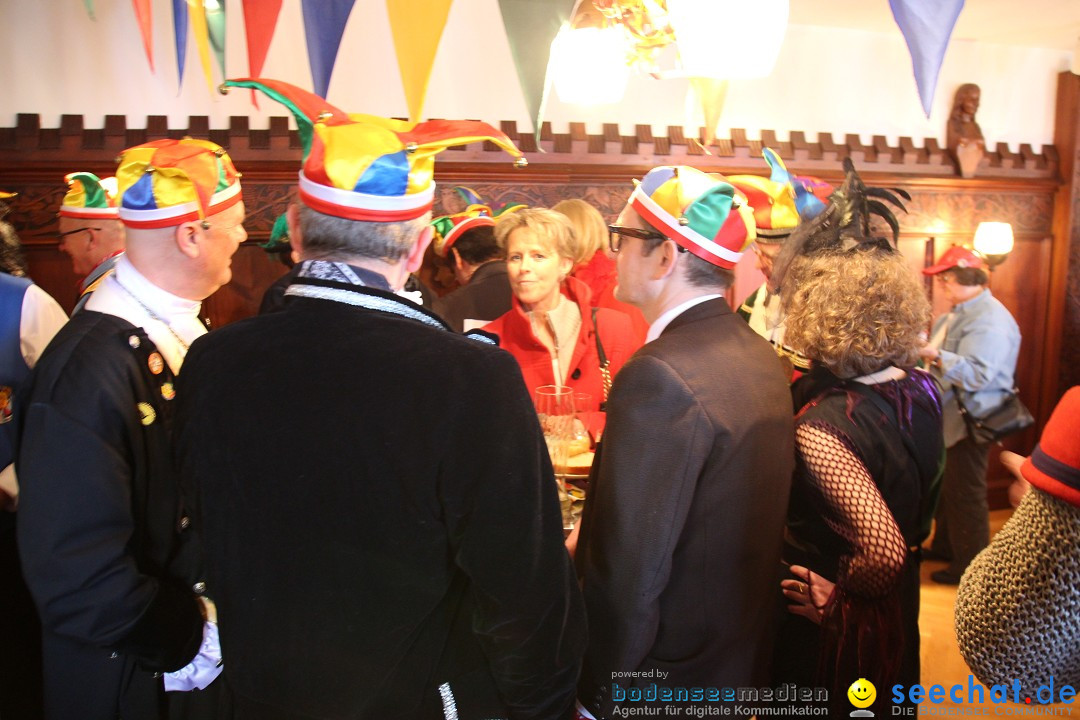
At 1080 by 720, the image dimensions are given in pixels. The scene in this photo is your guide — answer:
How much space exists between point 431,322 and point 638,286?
603 millimetres

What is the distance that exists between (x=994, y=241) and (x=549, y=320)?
379 cm

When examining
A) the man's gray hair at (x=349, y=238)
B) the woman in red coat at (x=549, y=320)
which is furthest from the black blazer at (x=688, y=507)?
the woman in red coat at (x=549, y=320)

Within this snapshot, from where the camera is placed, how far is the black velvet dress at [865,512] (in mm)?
1525

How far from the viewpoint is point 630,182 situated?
4602 millimetres

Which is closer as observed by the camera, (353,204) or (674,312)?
(353,204)

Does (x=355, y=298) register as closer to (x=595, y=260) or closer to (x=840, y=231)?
(x=840, y=231)

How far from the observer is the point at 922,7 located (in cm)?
209

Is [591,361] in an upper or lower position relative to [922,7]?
lower

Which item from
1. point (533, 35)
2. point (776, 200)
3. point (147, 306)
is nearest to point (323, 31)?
point (533, 35)

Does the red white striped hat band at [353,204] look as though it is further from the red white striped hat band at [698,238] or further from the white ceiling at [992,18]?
the white ceiling at [992,18]

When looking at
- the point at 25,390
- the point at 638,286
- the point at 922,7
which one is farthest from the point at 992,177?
the point at 25,390

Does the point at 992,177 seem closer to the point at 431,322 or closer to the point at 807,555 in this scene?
the point at 807,555

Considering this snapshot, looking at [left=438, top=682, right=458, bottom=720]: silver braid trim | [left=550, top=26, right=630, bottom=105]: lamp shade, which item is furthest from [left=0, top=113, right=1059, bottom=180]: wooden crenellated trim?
[left=438, top=682, right=458, bottom=720]: silver braid trim

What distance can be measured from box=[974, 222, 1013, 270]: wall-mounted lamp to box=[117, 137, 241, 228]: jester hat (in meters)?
5.07
